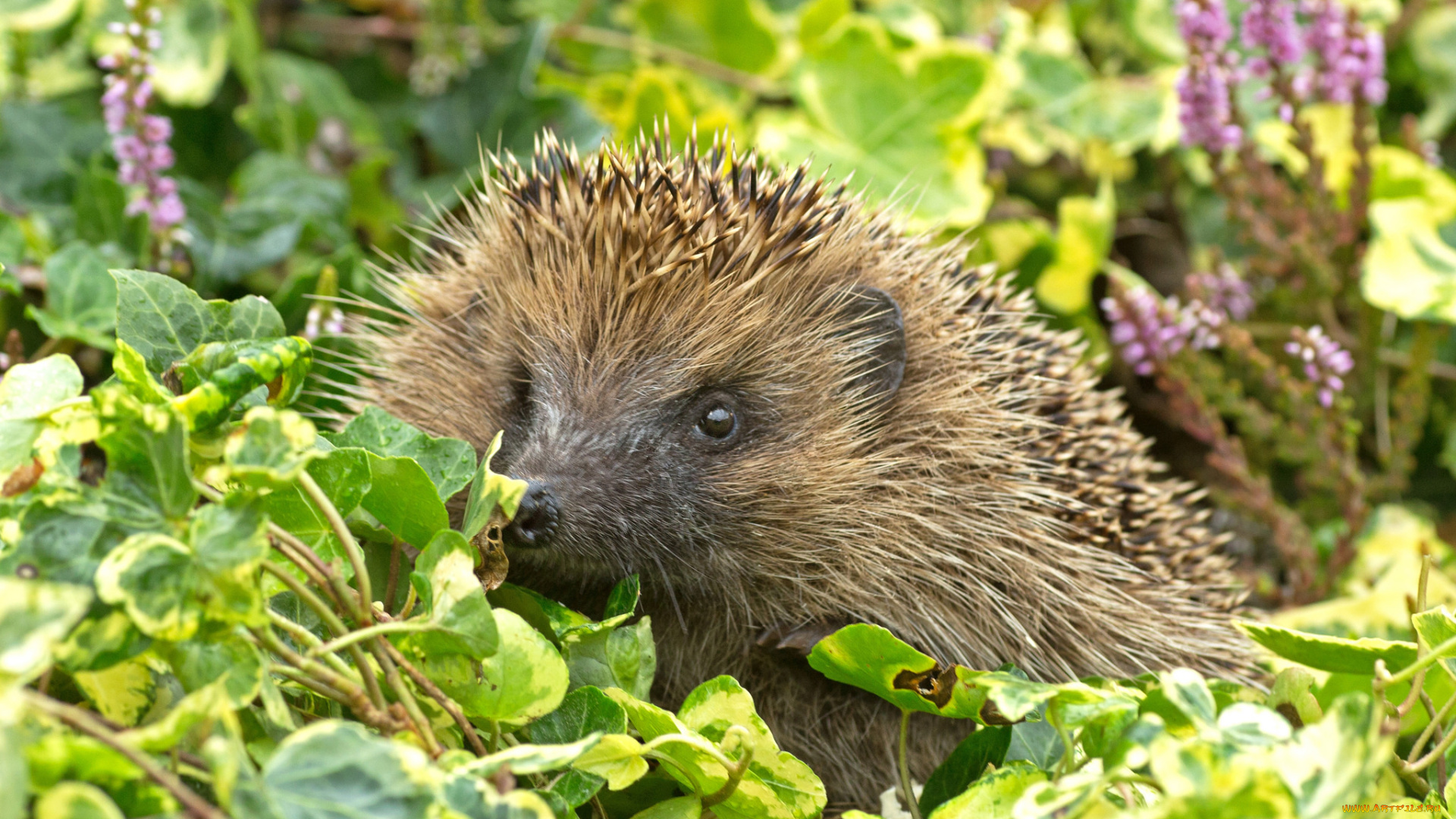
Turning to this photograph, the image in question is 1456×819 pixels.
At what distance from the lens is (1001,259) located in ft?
9.34

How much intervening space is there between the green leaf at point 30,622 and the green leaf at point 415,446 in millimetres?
539

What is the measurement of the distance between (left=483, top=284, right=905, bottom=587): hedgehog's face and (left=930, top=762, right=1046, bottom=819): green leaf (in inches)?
22.0

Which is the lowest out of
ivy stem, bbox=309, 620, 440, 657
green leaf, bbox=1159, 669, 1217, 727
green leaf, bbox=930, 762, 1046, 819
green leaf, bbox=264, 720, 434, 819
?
green leaf, bbox=930, 762, 1046, 819

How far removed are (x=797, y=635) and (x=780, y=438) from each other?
285 millimetres

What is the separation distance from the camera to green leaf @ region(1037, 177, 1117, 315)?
271cm

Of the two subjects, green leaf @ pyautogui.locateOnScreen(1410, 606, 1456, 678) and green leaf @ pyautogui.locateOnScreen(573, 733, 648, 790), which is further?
green leaf @ pyautogui.locateOnScreen(1410, 606, 1456, 678)

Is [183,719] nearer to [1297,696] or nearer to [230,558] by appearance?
[230,558]

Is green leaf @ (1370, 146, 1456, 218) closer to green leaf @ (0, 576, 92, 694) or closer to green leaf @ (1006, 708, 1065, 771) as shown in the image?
green leaf @ (1006, 708, 1065, 771)

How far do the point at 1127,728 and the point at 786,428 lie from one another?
2.56ft

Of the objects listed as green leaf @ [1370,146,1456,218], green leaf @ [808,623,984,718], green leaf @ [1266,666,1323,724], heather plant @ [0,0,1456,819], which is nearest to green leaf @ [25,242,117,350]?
heather plant @ [0,0,1456,819]

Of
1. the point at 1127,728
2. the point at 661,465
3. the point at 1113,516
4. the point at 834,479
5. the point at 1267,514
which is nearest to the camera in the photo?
the point at 1127,728

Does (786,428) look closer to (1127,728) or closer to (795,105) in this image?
(1127,728)

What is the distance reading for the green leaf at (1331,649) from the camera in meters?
1.38

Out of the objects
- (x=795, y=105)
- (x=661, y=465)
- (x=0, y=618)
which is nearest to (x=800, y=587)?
(x=661, y=465)
